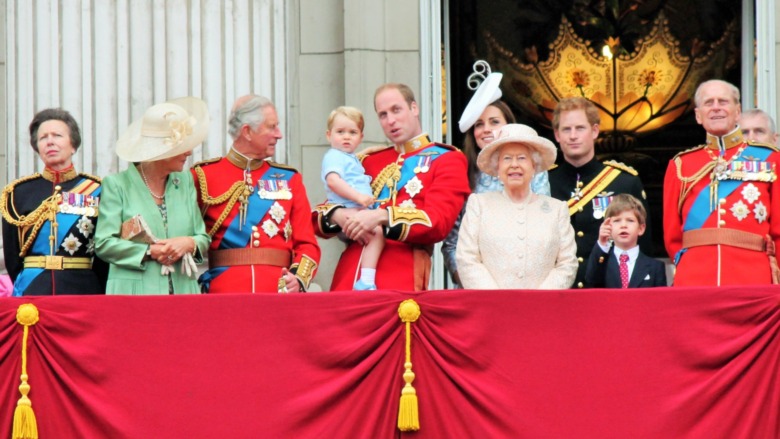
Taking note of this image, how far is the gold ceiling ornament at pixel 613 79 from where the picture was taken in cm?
1494

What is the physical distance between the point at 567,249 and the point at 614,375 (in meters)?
0.96

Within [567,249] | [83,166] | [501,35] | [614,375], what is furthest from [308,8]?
[614,375]

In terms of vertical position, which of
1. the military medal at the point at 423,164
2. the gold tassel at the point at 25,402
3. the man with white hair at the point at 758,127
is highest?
the man with white hair at the point at 758,127

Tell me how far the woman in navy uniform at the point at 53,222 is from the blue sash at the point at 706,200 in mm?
3032

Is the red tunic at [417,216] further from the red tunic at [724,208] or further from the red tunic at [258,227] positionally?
the red tunic at [724,208]

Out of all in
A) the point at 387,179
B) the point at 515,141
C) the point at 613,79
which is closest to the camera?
the point at 515,141

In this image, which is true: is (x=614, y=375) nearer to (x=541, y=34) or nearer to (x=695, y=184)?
(x=695, y=184)

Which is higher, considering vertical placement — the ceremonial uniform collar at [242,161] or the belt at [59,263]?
the ceremonial uniform collar at [242,161]

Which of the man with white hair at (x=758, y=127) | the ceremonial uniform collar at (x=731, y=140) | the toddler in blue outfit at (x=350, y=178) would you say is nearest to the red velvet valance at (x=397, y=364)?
the toddler in blue outfit at (x=350, y=178)

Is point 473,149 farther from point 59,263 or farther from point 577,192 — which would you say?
point 59,263

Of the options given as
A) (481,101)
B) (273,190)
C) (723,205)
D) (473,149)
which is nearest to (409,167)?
(473,149)

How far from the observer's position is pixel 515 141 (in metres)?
9.47

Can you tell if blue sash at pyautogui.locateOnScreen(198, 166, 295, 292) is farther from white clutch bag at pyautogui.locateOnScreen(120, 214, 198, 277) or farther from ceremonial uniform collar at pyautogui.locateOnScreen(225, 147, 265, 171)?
white clutch bag at pyautogui.locateOnScreen(120, 214, 198, 277)

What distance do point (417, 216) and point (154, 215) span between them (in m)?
1.32
